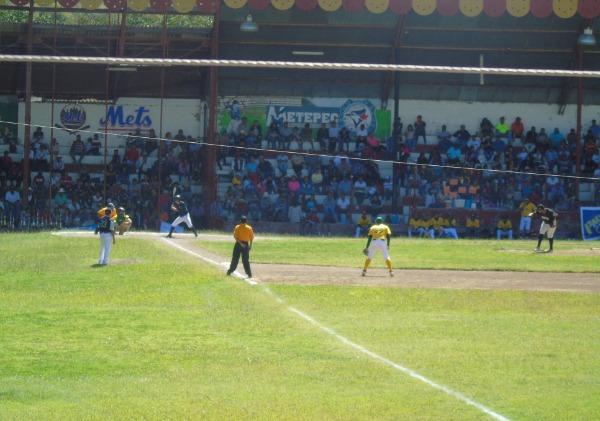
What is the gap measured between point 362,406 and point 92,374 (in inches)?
184

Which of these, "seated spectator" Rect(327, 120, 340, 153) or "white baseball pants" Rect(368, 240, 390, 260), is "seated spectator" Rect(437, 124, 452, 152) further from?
"white baseball pants" Rect(368, 240, 390, 260)

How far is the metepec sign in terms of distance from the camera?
53312 mm

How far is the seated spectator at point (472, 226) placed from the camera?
4888 cm

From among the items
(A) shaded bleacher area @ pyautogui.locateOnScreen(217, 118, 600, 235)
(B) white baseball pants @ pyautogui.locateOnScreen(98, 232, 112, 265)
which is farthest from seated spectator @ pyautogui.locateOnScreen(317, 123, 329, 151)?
(B) white baseball pants @ pyautogui.locateOnScreen(98, 232, 112, 265)

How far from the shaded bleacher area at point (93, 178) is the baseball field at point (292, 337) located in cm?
931

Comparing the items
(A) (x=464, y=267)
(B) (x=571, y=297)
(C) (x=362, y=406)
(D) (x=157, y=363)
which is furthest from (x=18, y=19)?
(C) (x=362, y=406)

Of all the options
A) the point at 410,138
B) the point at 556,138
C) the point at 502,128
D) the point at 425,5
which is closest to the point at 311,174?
the point at 410,138

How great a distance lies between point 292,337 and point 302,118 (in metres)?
33.3

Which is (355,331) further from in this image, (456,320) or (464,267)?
(464,267)

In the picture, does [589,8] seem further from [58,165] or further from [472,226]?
[58,165]

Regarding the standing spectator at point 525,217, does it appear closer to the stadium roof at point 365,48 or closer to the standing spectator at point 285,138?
the stadium roof at point 365,48

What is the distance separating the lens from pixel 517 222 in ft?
161

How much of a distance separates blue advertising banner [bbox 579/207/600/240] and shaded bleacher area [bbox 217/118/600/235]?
43.3 inches

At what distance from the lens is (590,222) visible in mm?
48656
